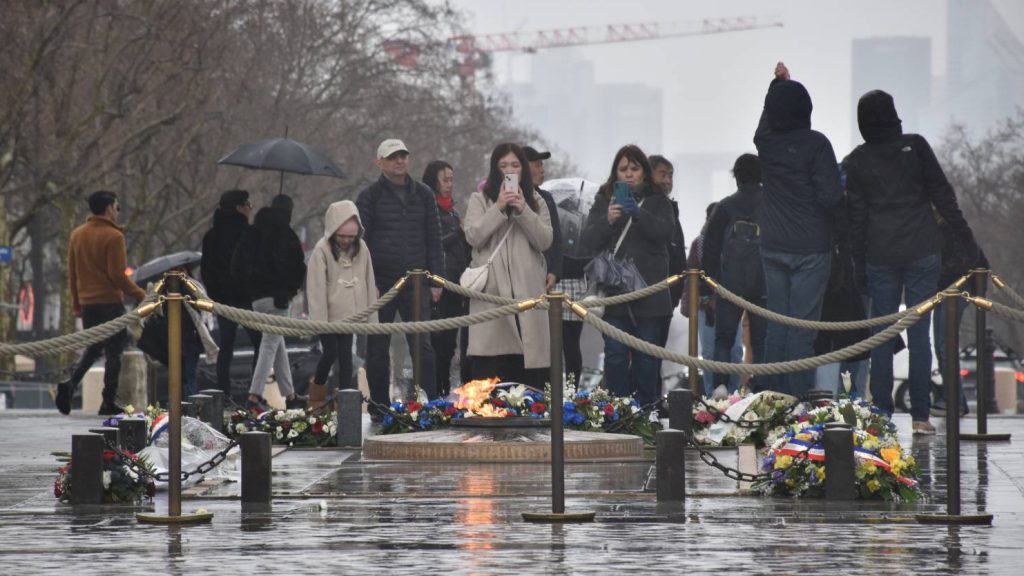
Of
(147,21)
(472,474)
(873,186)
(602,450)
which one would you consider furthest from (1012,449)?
(147,21)

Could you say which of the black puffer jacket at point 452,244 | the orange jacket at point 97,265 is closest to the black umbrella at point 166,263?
the orange jacket at point 97,265

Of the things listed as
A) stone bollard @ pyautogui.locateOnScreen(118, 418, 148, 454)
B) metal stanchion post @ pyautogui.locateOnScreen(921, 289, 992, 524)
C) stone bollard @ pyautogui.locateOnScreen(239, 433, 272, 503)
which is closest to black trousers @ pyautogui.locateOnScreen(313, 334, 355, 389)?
stone bollard @ pyautogui.locateOnScreen(118, 418, 148, 454)

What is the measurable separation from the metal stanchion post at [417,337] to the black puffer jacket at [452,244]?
1478 mm

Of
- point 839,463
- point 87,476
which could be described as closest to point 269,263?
point 87,476

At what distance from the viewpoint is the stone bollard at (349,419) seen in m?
15.9

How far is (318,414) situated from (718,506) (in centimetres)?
566

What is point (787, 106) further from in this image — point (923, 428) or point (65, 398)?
point (65, 398)

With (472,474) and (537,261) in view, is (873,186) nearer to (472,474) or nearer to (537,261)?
(537,261)

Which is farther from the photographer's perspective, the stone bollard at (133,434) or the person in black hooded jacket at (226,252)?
the person in black hooded jacket at (226,252)

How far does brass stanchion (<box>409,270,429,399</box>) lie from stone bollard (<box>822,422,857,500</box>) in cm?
557

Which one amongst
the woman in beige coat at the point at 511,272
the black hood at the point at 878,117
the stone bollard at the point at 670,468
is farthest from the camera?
the woman in beige coat at the point at 511,272

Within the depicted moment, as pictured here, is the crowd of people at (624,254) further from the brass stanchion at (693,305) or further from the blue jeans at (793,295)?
the brass stanchion at (693,305)

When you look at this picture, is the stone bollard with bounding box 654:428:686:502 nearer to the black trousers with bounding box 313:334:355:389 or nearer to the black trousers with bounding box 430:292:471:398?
the black trousers with bounding box 313:334:355:389

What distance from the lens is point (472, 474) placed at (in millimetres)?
13258
